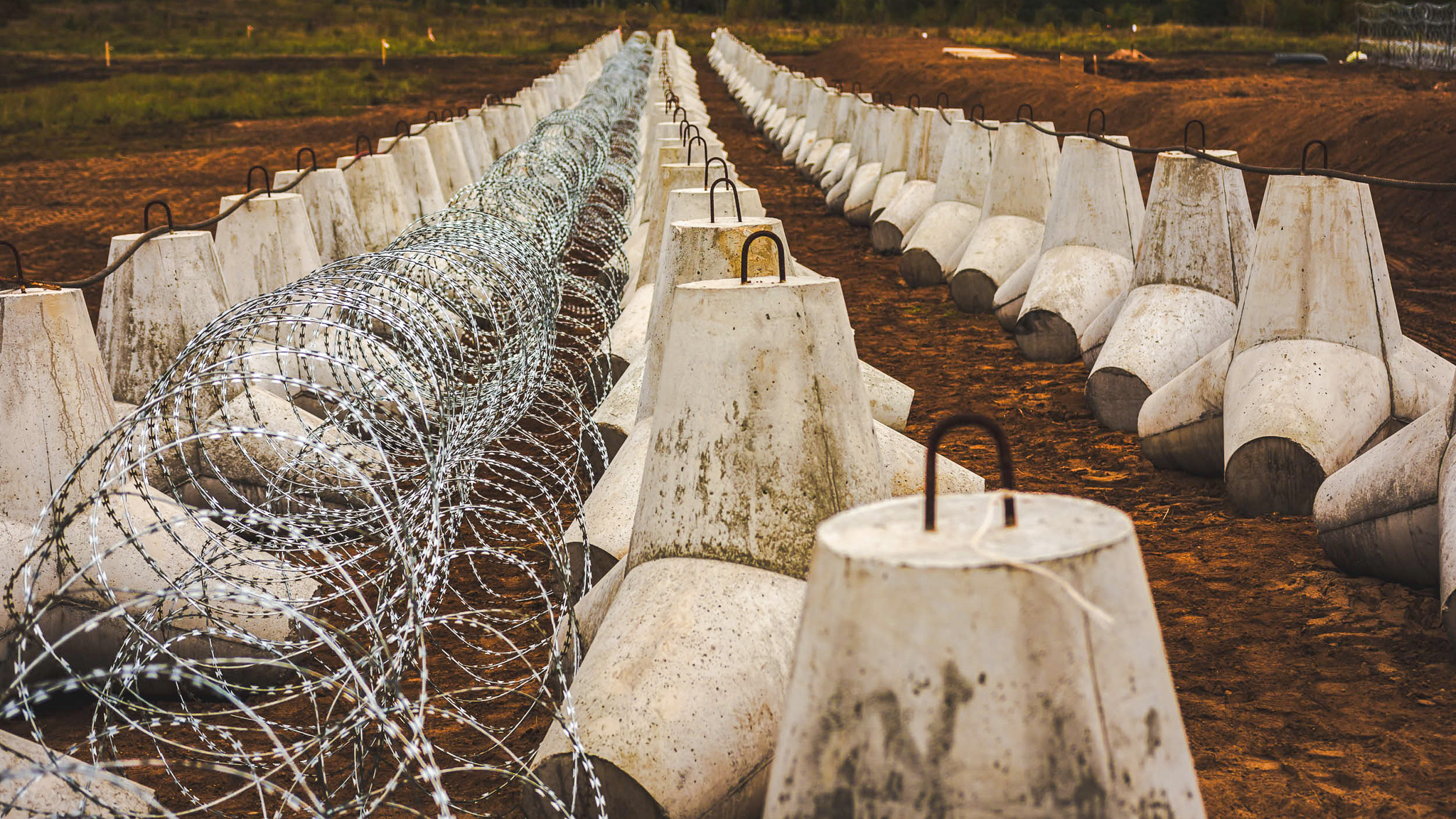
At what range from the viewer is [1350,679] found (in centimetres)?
466

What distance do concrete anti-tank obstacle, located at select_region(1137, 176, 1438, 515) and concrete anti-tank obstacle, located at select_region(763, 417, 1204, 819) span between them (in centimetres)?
426

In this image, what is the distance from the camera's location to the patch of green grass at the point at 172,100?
31266 mm

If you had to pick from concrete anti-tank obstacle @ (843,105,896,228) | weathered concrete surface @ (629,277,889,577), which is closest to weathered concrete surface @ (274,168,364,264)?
weathered concrete surface @ (629,277,889,577)

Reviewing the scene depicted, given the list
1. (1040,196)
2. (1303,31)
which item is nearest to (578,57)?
(1303,31)

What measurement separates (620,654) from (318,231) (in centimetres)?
747

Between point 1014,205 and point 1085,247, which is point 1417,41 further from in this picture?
point 1085,247

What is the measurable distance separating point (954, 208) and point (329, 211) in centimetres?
611

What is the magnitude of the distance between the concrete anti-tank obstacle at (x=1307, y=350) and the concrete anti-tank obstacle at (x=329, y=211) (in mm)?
7096

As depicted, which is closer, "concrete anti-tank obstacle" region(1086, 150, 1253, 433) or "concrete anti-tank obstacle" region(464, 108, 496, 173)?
"concrete anti-tank obstacle" region(1086, 150, 1253, 433)

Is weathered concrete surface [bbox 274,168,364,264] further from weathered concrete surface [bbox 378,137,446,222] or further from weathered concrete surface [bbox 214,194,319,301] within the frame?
weathered concrete surface [bbox 378,137,446,222]

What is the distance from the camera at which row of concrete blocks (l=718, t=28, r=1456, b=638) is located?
5.37 metres

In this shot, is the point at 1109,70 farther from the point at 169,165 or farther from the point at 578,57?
the point at 169,165

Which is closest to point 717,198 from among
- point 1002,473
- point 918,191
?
point 1002,473

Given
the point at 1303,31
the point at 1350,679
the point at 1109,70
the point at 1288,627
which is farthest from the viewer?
the point at 1303,31
